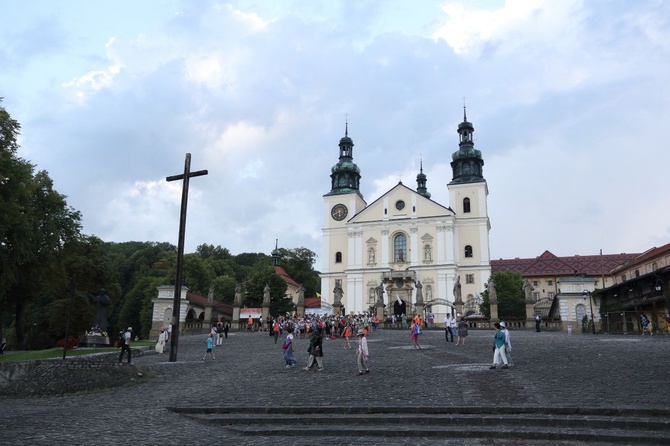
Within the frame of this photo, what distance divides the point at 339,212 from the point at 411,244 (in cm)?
1146

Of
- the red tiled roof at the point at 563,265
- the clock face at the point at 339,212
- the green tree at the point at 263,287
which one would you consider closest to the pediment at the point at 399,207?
the clock face at the point at 339,212

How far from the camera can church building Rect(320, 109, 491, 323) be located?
65.2 metres

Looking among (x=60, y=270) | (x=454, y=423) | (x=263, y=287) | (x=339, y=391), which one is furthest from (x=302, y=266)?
(x=454, y=423)

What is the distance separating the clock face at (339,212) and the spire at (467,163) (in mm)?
14674

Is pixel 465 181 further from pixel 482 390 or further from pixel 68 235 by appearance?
pixel 482 390

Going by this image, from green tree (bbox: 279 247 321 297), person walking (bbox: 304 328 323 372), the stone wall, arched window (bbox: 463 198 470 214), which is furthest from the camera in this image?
green tree (bbox: 279 247 321 297)

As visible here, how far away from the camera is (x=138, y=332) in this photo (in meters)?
66.1

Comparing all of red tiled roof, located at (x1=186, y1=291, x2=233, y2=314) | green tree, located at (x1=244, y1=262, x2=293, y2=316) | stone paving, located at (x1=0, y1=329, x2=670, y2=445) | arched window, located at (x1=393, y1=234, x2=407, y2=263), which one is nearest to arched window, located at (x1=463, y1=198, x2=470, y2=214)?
arched window, located at (x1=393, y1=234, x2=407, y2=263)

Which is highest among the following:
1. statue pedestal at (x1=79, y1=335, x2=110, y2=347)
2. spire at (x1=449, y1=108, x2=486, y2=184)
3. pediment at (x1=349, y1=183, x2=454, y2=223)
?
spire at (x1=449, y1=108, x2=486, y2=184)

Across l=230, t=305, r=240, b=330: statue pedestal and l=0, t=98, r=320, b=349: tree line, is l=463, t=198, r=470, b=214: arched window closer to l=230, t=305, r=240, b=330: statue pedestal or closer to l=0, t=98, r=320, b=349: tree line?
l=0, t=98, r=320, b=349: tree line

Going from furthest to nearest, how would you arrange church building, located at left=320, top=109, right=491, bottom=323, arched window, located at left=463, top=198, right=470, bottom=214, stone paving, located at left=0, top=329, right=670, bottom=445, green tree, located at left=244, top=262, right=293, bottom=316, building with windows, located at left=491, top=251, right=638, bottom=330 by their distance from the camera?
1. building with windows, located at left=491, top=251, right=638, bottom=330
2. arched window, located at left=463, top=198, right=470, bottom=214
3. green tree, located at left=244, top=262, right=293, bottom=316
4. church building, located at left=320, top=109, right=491, bottom=323
5. stone paving, located at left=0, top=329, right=670, bottom=445

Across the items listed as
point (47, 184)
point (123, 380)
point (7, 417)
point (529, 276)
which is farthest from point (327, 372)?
point (529, 276)

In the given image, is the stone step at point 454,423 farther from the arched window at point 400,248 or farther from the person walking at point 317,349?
the arched window at point 400,248

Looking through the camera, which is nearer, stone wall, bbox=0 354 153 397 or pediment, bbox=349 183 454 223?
stone wall, bbox=0 354 153 397
